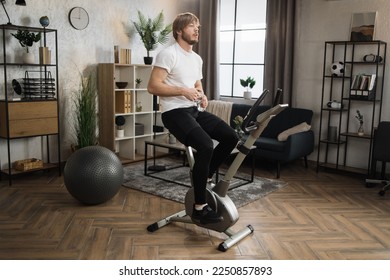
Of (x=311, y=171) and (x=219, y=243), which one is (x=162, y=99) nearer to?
(x=219, y=243)

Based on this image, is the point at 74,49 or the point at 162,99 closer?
the point at 162,99

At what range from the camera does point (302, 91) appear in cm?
582

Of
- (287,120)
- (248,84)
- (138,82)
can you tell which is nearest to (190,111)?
(287,120)

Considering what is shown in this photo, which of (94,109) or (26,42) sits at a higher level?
(26,42)

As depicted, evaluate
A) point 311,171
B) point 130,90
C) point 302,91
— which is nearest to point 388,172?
point 311,171

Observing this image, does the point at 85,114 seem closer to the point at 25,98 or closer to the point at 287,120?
the point at 25,98

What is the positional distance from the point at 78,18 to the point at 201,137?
323cm

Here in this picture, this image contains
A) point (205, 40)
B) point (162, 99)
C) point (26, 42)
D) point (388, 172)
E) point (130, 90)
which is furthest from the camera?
point (205, 40)

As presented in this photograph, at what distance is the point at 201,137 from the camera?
2.79 metres

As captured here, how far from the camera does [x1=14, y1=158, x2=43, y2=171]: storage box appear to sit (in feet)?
15.2

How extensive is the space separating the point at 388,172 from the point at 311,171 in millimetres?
936


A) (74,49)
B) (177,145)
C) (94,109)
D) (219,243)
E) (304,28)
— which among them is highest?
(304,28)

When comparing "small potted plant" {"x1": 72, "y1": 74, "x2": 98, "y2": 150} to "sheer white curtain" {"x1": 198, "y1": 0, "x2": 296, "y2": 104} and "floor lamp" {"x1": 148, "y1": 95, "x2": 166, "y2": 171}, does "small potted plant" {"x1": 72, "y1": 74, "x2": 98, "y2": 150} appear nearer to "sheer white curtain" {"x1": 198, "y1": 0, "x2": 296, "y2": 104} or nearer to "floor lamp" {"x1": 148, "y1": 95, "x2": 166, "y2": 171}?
"floor lamp" {"x1": 148, "y1": 95, "x2": 166, "y2": 171}

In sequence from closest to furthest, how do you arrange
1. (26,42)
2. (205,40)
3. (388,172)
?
1. (26,42)
2. (388,172)
3. (205,40)
